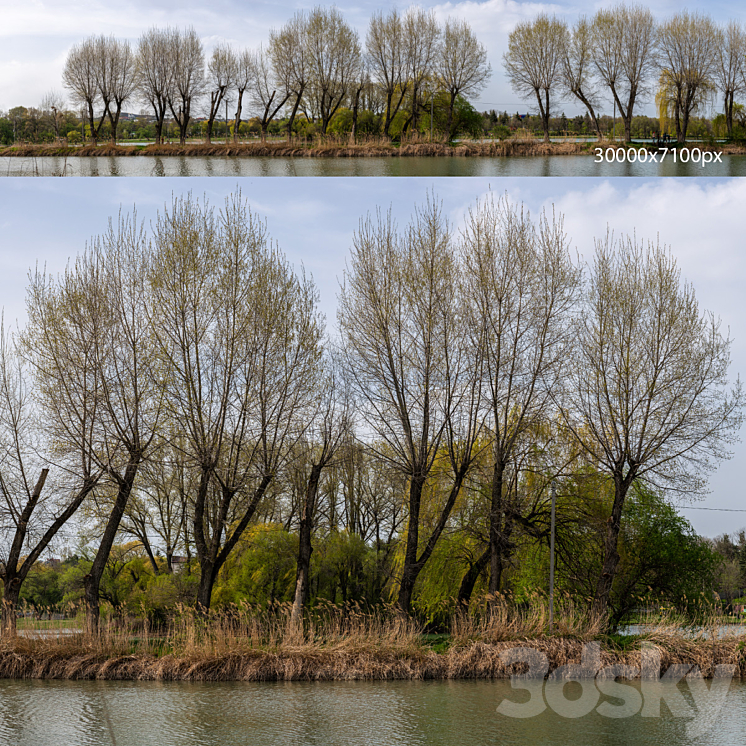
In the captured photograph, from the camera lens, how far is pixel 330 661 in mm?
16375

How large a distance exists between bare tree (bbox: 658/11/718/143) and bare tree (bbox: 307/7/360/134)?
→ 57.6ft

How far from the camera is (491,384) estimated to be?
2153cm

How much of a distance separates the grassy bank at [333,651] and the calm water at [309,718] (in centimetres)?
48

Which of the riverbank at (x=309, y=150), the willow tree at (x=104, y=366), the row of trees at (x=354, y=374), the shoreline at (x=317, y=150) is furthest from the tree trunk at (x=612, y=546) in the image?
the riverbank at (x=309, y=150)

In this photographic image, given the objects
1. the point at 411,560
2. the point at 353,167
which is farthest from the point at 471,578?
the point at 353,167

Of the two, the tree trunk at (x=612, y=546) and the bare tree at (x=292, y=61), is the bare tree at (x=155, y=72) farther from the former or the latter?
the tree trunk at (x=612, y=546)

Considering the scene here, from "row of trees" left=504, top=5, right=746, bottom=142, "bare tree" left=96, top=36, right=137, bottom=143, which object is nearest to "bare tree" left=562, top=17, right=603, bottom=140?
"row of trees" left=504, top=5, right=746, bottom=142

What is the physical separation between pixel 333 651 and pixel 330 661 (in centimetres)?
21

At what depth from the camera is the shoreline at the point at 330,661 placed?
16.2 m

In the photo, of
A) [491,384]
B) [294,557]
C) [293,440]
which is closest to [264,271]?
[293,440]

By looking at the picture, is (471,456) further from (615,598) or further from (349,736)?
(349,736)

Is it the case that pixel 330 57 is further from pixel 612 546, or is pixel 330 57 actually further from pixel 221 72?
pixel 612 546

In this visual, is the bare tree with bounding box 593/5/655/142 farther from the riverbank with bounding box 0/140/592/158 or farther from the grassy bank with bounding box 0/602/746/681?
the grassy bank with bounding box 0/602/746/681

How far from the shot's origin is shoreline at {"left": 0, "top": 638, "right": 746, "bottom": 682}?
1625cm
